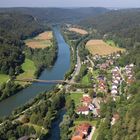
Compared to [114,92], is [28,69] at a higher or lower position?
lower

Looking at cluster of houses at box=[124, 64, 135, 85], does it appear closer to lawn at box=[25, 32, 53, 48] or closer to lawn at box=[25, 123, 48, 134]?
lawn at box=[25, 123, 48, 134]

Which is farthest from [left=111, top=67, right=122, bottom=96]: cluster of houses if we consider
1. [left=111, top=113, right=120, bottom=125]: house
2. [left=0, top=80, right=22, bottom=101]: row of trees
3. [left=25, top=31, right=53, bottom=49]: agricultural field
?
[left=25, top=31, right=53, bottom=49]: agricultural field

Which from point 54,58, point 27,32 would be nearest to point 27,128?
point 54,58

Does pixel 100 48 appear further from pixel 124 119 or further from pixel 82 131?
pixel 82 131

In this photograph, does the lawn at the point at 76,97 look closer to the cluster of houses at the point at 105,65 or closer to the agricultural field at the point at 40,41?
the cluster of houses at the point at 105,65

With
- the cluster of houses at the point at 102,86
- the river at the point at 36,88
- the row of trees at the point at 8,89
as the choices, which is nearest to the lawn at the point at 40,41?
the river at the point at 36,88

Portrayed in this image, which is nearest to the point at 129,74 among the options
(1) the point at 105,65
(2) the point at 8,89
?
(1) the point at 105,65
